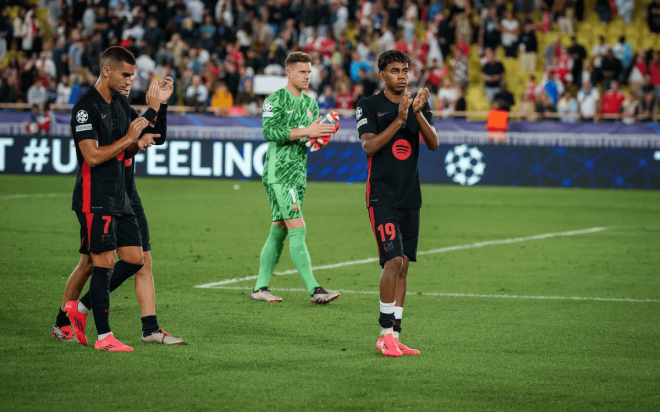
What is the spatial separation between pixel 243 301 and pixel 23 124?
18.3m

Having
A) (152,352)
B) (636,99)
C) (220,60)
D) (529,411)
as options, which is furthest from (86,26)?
(529,411)

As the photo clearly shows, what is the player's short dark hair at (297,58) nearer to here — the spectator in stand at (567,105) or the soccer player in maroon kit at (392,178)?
the soccer player in maroon kit at (392,178)

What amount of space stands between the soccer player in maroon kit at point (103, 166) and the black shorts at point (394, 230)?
1.63 meters

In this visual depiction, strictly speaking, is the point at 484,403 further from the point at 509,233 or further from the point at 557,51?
the point at 557,51

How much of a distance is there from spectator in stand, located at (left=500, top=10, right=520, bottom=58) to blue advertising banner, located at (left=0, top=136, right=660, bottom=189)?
5.90 meters

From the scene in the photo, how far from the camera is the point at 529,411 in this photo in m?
5.24

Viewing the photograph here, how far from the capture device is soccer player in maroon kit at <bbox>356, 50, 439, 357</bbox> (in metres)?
6.68

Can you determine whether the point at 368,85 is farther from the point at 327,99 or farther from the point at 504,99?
the point at 504,99

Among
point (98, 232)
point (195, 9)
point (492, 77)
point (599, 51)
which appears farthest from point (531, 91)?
point (98, 232)

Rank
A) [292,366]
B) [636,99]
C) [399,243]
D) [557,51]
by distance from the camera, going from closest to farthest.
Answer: [292,366] < [399,243] < [636,99] < [557,51]

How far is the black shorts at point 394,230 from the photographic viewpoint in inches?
265

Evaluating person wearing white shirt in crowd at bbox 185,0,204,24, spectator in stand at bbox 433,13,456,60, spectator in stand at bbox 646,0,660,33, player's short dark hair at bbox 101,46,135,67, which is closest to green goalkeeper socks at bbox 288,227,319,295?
player's short dark hair at bbox 101,46,135,67

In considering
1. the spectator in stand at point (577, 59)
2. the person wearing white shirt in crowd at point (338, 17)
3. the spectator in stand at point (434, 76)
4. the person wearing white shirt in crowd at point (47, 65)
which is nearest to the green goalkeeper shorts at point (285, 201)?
the spectator in stand at point (434, 76)

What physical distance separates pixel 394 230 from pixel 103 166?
77.9 inches
